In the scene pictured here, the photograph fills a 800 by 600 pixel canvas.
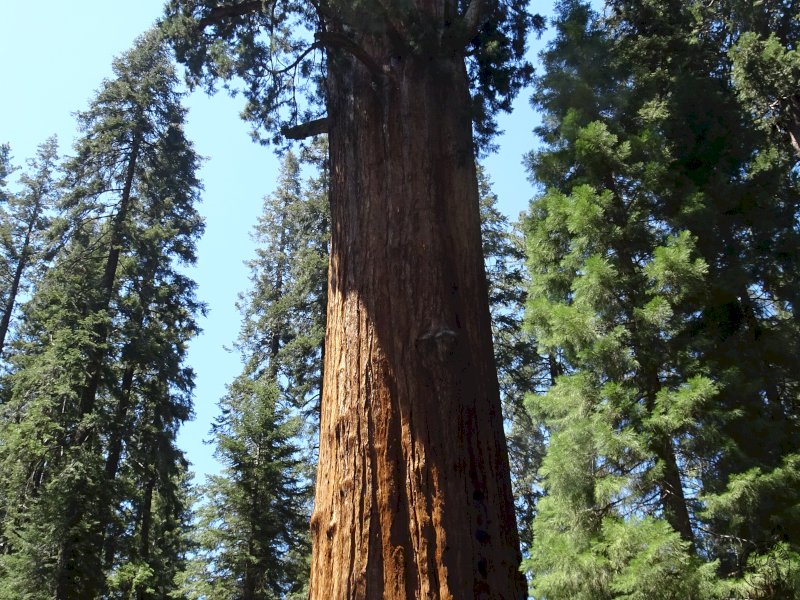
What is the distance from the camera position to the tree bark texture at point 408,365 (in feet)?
12.0

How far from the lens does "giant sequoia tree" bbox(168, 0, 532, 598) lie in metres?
3.68

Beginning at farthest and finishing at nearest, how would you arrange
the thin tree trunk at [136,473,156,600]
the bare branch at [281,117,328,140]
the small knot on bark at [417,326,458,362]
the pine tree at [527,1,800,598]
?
the thin tree trunk at [136,473,156,600], the bare branch at [281,117,328,140], the pine tree at [527,1,800,598], the small knot on bark at [417,326,458,362]

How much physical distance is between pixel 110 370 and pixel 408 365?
13.0 meters

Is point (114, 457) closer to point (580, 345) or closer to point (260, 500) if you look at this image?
point (260, 500)

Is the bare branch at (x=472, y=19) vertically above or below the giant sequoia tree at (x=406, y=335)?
above

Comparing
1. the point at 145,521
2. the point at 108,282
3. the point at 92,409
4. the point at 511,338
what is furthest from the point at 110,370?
the point at 511,338

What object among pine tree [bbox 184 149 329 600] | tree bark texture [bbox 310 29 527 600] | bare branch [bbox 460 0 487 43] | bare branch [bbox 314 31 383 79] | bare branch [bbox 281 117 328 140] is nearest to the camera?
tree bark texture [bbox 310 29 527 600]

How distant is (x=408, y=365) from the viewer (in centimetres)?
410

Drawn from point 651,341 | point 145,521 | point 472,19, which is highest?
point 472,19

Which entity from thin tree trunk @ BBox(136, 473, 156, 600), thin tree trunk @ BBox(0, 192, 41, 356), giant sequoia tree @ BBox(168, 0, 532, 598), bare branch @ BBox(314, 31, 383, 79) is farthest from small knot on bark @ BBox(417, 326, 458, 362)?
thin tree trunk @ BBox(0, 192, 41, 356)

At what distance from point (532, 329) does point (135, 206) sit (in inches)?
577

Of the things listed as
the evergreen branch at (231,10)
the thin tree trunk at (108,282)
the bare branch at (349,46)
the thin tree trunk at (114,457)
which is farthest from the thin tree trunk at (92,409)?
the bare branch at (349,46)

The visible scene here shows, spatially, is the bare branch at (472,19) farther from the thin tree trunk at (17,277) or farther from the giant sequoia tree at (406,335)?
the thin tree trunk at (17,277)

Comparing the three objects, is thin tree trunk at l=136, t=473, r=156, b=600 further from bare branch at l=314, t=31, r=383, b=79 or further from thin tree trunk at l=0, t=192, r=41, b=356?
bare branch at l=314, t=31, r=383, b=79
